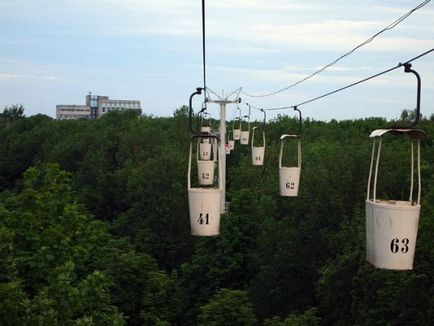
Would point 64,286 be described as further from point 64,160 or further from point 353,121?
point 353,121

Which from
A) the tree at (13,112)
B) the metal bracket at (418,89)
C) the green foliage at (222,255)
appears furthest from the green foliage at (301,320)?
the tree at (13,112)

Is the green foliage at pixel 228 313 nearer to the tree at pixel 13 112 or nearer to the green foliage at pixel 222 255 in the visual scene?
the green foliage at pixel 222 255

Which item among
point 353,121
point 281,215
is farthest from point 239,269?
point 353,121

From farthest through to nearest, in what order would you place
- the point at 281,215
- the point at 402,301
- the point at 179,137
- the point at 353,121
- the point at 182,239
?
the point at 353,121 → the point at 179,137 → the point at 182,239 → the point at 281,215 → the point at 402,301

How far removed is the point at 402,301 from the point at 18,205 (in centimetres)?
1209

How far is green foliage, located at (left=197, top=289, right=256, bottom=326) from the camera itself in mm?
27328

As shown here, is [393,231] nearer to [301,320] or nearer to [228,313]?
[301,320]

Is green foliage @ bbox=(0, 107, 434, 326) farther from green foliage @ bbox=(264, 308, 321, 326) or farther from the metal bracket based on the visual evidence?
the metal bracket

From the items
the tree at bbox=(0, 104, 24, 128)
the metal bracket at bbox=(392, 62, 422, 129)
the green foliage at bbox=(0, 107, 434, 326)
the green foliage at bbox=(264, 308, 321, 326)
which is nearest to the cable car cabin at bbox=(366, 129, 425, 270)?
the metal bracket at bbox=(392, 62, 422, 129)

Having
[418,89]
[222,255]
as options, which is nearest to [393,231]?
[418,89]

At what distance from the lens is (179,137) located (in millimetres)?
74625

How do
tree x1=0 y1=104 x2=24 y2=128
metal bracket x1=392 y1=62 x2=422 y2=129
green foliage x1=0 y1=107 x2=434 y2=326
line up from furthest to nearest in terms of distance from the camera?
1. tree x1=0 y1=104 x2=24 y2=128
2. green foliage x1=0 y1=107 x2=434 y2=326
3. metal bracket x1=392 y1=62 x2=422 y2=129

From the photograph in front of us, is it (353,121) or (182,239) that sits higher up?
(353,121)

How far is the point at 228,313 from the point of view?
27.5 meters
